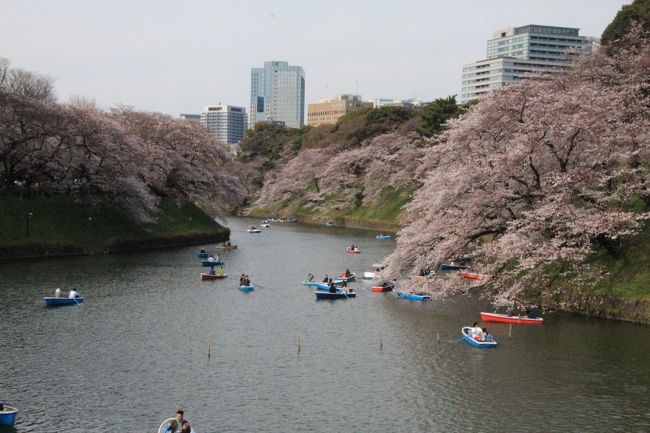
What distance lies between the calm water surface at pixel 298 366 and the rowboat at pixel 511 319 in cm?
87

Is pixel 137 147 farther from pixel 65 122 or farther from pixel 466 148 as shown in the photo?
pixel 466 148

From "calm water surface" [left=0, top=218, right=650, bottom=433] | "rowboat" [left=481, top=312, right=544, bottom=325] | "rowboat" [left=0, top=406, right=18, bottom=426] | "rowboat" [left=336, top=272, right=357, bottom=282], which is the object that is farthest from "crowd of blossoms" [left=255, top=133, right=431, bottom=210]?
"rowboat" [left=0, top=406, right=18, bottom=426]

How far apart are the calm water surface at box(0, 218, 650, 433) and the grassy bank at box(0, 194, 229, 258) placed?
11514mm

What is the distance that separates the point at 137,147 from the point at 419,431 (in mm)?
53764

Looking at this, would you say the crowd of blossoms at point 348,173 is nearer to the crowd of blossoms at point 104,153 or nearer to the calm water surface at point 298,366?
the crowd of blossoms at point 104,153

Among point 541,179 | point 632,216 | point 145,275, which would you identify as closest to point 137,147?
point 145,275

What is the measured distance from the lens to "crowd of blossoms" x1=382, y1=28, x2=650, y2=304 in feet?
125

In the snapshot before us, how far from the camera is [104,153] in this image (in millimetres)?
66250

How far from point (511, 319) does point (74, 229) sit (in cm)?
4241

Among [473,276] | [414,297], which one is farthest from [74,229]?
[473,276]

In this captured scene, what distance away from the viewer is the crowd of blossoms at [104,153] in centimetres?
6109

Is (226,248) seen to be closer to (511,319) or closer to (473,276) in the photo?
(473,276)

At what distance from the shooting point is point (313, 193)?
125 m

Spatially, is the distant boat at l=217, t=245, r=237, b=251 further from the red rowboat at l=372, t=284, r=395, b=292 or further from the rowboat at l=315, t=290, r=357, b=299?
the rowboat at l=315, t=290, r=357, b=299
